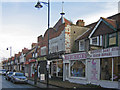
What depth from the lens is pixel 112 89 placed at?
13617 millimetres

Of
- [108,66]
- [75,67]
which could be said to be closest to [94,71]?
[108,66]

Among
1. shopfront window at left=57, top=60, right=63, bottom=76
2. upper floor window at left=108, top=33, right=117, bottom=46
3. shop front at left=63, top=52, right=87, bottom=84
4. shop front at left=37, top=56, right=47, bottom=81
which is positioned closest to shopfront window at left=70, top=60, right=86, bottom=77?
shop front at left=63, top=52, right=87, bottom=84

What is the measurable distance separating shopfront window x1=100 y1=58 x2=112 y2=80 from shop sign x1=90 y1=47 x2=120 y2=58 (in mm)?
549

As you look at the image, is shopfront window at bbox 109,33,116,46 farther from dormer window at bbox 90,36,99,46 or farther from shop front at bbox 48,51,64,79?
shop front at bbox 48,51,64,79

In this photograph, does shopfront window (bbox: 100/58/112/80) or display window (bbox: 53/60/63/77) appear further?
display window (bbox: 53/60/63/77)

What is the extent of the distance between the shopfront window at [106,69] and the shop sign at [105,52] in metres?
0.55

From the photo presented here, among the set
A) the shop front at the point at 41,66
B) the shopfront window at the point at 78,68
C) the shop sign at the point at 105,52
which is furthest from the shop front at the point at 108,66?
the shop front at the point at 41,66

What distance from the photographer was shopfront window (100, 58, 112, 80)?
14747 mm

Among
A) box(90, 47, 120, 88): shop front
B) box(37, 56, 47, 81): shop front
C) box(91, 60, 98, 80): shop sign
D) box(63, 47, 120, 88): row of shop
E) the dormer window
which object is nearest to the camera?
box(90, 47, 120, 88): shop front

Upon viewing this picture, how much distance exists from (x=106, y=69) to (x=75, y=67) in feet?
17.4

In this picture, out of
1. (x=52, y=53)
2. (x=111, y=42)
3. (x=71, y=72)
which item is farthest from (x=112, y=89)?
(x=52, y=53)

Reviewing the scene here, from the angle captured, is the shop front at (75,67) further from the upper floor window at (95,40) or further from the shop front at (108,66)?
the shop front at (108,66)

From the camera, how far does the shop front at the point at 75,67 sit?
17.9 metres

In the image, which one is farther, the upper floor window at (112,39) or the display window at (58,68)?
the display window at (58,68)
